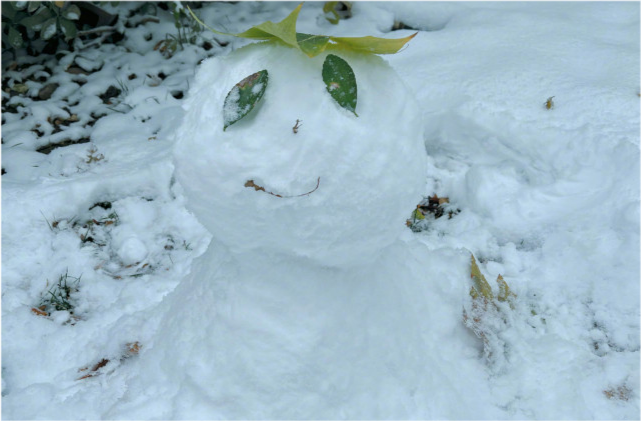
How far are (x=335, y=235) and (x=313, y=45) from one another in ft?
1.12

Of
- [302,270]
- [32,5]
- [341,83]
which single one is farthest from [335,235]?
[32,5]

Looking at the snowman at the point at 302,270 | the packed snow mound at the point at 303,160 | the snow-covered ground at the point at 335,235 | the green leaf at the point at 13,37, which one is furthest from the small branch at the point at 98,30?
the packed snow mound at the point at 303,160

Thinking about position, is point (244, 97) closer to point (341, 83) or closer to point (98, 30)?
point (341, 83)

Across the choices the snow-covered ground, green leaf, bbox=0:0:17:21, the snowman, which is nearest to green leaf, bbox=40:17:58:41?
green leaf, bbox=0:0:17:21

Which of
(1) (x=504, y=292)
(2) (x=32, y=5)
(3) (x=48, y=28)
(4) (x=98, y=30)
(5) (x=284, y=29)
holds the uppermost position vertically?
(5) (x=284, y=29)

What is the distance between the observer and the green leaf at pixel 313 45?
0.91 m

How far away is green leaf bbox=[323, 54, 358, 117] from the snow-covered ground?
2 cm

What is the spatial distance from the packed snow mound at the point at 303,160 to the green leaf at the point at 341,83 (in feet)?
0.05

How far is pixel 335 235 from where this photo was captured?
1.02 metres

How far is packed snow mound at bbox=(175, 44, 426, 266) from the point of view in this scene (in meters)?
0.95

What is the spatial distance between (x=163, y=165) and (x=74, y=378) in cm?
92

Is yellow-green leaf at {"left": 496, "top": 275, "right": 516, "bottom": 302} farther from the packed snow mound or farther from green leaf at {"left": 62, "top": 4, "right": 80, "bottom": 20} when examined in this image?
green leaf at {"left": 62, "top": 4, "right": 80, "bottom": 20}

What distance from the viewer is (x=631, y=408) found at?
1.38m

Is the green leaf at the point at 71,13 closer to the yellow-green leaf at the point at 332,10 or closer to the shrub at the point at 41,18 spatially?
the shrub at the point at 41,18
